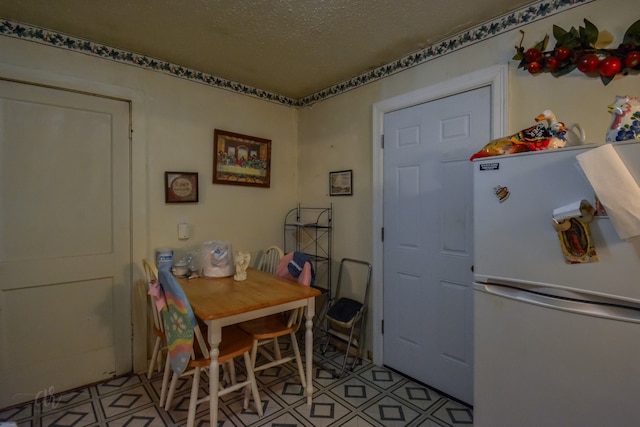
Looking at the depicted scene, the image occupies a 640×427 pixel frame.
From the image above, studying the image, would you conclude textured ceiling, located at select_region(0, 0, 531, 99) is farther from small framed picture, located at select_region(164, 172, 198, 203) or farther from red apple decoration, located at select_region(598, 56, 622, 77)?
small framed picture, located at select_region(164, 172, 198, 203)

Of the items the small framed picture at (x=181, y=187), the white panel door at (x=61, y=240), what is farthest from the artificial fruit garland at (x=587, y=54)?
the white panel door at (x=61, y=240)

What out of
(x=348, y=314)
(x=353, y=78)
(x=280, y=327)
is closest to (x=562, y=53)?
(x=353, y=78)

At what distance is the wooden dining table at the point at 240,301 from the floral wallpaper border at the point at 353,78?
1.65 m

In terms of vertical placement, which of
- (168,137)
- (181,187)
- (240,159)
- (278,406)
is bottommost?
(278,406)

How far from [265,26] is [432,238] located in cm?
174

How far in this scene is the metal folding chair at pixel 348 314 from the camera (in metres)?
2.39

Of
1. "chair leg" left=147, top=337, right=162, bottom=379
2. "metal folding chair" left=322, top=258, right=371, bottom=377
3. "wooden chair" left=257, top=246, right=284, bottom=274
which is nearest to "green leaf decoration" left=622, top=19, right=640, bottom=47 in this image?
"metal folding chair" left=322, top=258, right=371, bottom=377

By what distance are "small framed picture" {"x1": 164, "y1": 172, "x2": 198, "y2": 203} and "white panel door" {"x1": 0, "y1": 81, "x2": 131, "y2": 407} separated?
28 cm

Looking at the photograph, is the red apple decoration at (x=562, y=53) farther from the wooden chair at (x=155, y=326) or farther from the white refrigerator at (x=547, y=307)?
the wooden chair at (x=155, y=326)

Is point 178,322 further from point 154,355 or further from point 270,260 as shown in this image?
point 270,260

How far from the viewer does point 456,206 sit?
1.99 meters

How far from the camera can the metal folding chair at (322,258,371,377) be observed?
2389 millimetres

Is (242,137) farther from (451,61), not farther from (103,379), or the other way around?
(103,379)

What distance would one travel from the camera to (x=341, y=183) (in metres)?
2.75
